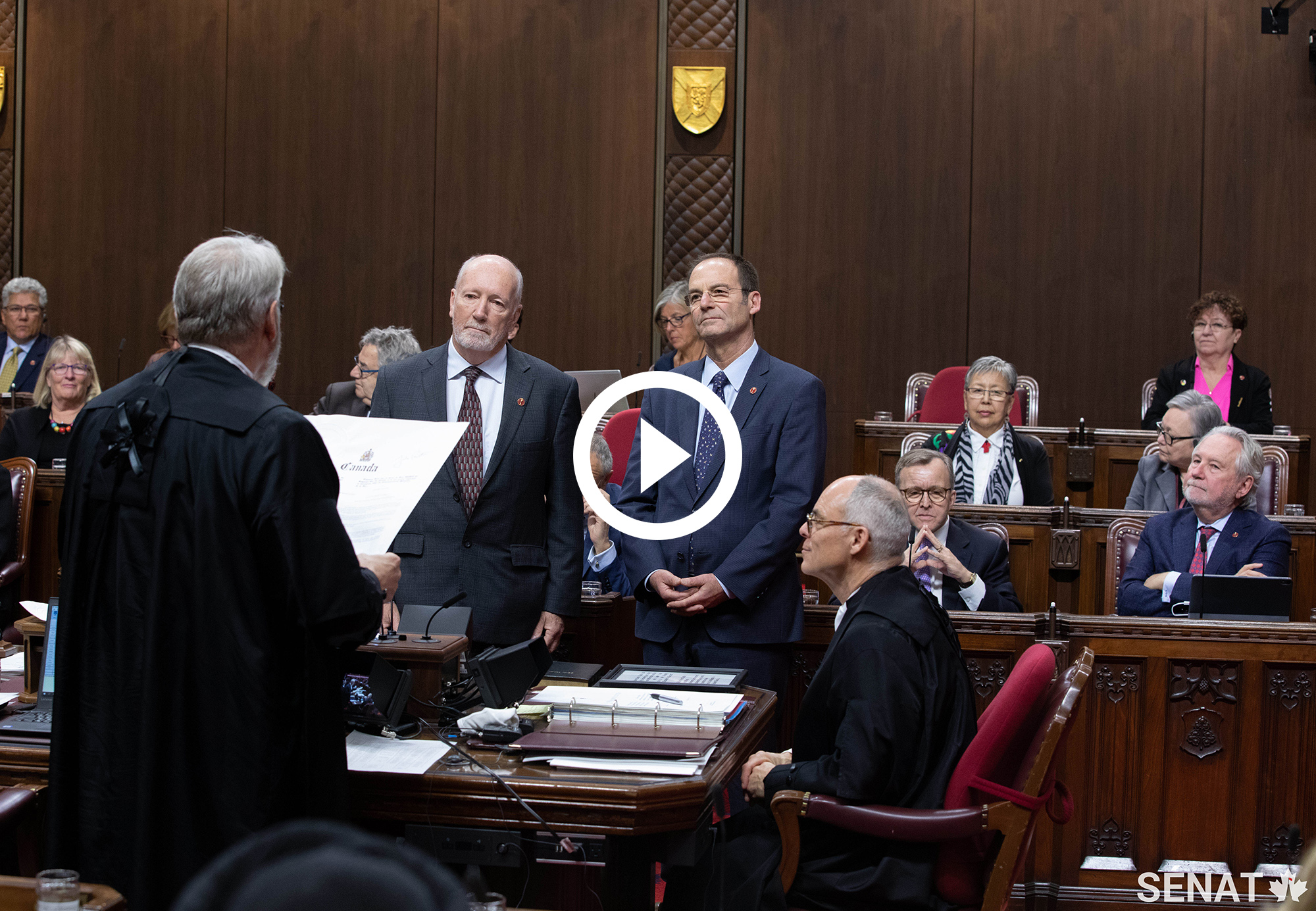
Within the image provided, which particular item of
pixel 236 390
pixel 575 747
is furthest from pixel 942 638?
pixel 236 390

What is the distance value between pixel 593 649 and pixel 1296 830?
238 cm

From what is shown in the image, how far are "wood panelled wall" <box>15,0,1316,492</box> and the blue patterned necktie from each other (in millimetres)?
5216

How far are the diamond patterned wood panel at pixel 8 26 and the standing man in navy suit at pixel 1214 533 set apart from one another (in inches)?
307

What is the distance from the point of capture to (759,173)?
795 cm

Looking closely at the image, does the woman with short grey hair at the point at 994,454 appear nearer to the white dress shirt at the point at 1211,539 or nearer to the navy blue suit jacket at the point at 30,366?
the white dress shirt at the point at 1211,539

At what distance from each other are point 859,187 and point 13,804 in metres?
6.99

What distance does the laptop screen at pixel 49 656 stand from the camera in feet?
6.57

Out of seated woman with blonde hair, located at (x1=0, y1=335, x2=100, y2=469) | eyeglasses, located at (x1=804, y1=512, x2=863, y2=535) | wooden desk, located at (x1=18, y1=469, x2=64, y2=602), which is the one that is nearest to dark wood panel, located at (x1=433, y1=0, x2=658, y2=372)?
seated woman with blonde hair, located at (x1=0, y1=335, x2=100, y2=469)

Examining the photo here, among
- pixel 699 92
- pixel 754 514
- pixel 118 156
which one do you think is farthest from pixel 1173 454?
pixel 118 156

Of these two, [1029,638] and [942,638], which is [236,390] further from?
[1029,638]

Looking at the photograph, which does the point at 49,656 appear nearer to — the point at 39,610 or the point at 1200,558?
the point at 39,610

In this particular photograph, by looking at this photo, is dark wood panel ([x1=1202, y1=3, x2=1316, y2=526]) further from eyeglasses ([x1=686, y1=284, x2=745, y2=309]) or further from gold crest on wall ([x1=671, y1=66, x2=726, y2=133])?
eyeglasses ([x1=686, y1=284, x2=745, y2=309])

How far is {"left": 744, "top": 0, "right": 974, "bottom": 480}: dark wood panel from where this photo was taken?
26.0 ft

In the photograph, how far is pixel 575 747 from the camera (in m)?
1.91
